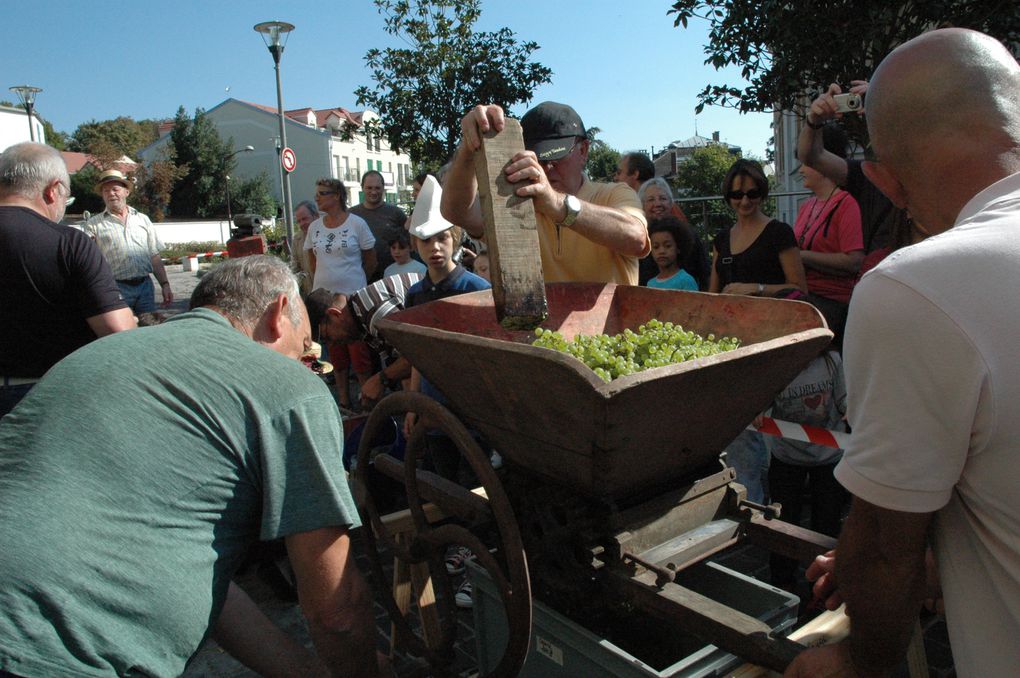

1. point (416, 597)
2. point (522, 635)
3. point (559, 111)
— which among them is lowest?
point (416, 597)

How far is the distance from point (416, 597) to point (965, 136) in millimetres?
2356

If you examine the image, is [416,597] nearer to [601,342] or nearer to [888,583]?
[601,342]

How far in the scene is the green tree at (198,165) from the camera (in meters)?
45.7

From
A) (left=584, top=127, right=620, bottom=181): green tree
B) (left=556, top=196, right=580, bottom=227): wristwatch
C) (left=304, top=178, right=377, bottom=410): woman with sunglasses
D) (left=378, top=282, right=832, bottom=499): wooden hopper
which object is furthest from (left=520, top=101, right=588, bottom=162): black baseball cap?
(left=584, top=127, right=620, bottom=181): green tree

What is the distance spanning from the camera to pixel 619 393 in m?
1.58

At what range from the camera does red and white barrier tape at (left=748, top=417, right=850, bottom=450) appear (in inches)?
128

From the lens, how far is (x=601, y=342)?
7.01 feet

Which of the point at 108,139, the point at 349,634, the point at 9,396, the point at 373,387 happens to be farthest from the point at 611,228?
the point at 108,139

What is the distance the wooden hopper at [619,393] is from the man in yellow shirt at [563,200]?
0.37m

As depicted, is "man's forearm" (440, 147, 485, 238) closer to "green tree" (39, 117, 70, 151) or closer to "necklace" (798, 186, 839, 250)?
"necklace" (798, 186, 839, 250)

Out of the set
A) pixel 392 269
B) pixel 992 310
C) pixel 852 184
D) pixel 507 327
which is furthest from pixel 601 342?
pixel 392 269

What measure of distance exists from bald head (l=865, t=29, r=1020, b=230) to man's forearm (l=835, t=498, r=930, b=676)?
0.50 meters

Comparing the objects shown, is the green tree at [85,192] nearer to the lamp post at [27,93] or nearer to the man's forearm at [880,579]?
the lamp post at [27,93]

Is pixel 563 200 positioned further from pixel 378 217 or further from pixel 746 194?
pixel 378 217
